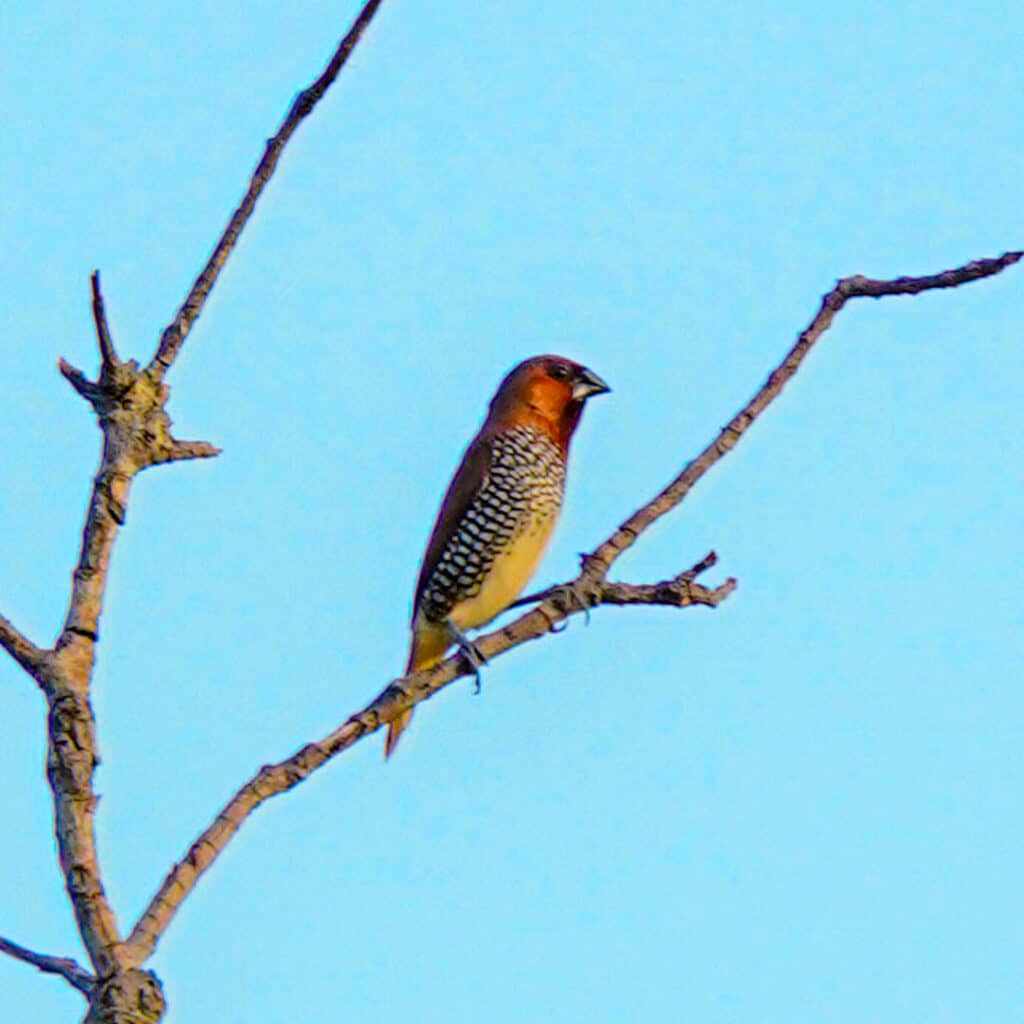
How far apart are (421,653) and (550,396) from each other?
1.46 m

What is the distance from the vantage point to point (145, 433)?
3.45m

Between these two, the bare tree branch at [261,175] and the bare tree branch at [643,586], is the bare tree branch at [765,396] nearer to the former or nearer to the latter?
the bare tree branch at [643,586]

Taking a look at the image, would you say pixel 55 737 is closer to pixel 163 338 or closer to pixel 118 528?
pixel 118 528

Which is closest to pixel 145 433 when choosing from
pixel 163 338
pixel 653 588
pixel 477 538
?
pixel 163 338

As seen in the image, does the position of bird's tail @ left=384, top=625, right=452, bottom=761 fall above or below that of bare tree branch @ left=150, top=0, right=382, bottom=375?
above

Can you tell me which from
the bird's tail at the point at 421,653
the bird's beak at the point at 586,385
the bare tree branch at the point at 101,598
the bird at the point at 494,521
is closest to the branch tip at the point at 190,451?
the bare tree branch at the point at 101,598

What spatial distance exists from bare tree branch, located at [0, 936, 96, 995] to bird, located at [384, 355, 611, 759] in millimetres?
4948

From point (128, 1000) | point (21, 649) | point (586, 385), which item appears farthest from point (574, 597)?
point (586, 385)

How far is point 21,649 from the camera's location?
3.13m

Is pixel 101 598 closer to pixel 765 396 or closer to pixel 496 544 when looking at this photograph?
pixel 765 396

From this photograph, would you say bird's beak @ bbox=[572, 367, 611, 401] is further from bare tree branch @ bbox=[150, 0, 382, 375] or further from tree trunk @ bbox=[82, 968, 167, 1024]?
tree trunk @ bbox=[82, 968, 167, 1024]

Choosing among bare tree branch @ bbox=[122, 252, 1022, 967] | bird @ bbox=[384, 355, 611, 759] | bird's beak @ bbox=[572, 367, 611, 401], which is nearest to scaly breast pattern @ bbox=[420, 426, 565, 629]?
bird @ bbox=[384, 355, 611, 759]

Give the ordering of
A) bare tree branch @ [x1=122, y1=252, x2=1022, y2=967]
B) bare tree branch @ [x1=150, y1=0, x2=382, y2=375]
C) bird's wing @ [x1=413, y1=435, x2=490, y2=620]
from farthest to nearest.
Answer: bird's wing @ [x1=413, y1=435, x2=490, y2=620] → bare tree branch @ [x1=122, y1=252, x2=1022, y2=967] → bare tree branch @ [x1=150, y1=0, x2=382, y2=375]

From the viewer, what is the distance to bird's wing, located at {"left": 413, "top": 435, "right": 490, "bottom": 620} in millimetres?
8102
